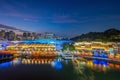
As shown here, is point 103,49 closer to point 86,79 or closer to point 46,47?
point 46,47

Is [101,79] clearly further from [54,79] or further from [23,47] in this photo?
[23,47]

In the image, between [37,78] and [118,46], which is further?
[118,46]

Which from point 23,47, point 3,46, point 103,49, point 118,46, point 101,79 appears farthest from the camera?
point 23,47

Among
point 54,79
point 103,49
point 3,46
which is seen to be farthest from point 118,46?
point 3,46

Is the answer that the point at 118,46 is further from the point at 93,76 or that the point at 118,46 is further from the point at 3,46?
the point at 3,46

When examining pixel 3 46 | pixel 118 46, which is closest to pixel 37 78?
pixel 118 46

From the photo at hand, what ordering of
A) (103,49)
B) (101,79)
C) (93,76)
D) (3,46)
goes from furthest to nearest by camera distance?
(3,46), (103,49), (93,76), (101,79)

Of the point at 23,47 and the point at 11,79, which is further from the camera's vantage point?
the point at 23,47
